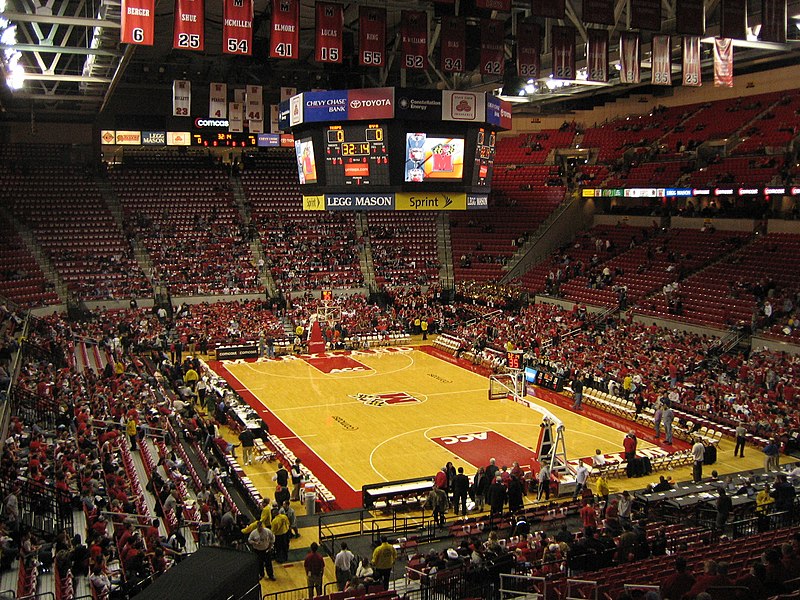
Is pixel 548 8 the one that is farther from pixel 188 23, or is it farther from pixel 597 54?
pixel 188 23

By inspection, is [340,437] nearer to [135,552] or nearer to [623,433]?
[623,433]

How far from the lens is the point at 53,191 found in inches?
1810

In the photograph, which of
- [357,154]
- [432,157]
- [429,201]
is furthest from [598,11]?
[357,154]

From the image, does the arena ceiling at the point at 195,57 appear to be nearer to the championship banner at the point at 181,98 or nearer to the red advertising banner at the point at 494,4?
the red advertising banner at the point at 494,4

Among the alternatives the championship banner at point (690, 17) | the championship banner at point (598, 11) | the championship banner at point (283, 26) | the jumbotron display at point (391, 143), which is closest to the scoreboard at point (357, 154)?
the jumbotron display at point (391, 143)

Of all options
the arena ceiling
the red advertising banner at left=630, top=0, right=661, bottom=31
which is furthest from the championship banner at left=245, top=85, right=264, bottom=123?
the red advertising banner at left=630, top=0, right=661, bottom=31

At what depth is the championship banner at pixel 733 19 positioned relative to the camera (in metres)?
A: 22.2

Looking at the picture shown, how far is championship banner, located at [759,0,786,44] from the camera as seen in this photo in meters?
21.8

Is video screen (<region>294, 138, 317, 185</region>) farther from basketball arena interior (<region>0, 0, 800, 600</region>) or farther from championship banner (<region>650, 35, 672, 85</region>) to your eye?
championship banner (<region>650, 35, 672, 85</region>)

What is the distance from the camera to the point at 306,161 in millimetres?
27031

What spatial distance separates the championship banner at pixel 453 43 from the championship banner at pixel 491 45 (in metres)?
0.58

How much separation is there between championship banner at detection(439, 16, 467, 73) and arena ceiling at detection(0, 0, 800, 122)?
2.36 feet

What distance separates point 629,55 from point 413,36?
6.22m

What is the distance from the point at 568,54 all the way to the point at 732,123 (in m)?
21.6
